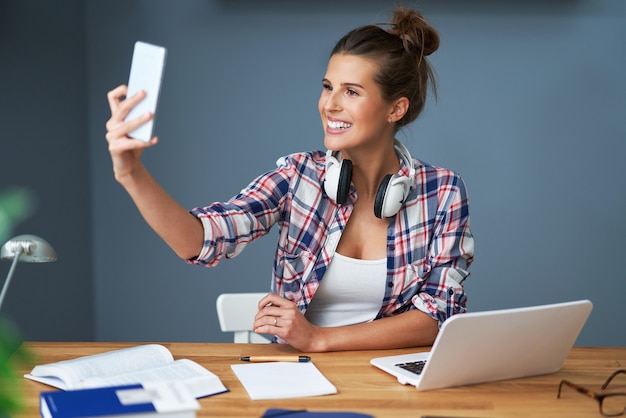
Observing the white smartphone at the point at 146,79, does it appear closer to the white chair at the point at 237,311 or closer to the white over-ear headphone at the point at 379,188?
the white over-ear headphone at the point at 379,188

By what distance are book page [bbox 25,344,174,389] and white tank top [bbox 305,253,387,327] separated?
1.66ft

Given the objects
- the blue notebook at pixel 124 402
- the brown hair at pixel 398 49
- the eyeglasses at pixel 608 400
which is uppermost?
the brown hair at pixel 398 49

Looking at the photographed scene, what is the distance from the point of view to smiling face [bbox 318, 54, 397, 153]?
1938mm

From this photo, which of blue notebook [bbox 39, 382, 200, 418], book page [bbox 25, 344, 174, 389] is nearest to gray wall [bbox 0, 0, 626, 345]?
book page [bbox 25, 344, 174, 389]

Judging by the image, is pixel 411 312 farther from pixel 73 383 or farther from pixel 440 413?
pixel 73 383

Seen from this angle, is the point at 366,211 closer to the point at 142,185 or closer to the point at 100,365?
the point at 142,185

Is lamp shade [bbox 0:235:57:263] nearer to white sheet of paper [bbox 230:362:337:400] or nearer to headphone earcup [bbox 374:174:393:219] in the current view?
white sheet of paper [bbox 230:362:337:400]

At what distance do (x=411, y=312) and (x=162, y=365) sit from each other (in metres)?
0.60

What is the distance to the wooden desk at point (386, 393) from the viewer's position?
4.32 ft

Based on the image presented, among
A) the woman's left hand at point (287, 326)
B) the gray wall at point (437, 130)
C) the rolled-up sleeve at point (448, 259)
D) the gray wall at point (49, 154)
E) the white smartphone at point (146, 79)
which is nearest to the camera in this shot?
the white smartphone at point (146, 79)

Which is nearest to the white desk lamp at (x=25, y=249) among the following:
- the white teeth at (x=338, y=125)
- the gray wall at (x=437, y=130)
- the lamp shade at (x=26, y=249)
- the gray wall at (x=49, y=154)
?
the lamp shade at (x=26, y=249)

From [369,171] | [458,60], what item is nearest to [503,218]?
[458,60]

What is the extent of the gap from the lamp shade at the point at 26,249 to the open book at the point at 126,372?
0.20m

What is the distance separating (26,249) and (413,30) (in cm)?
110
